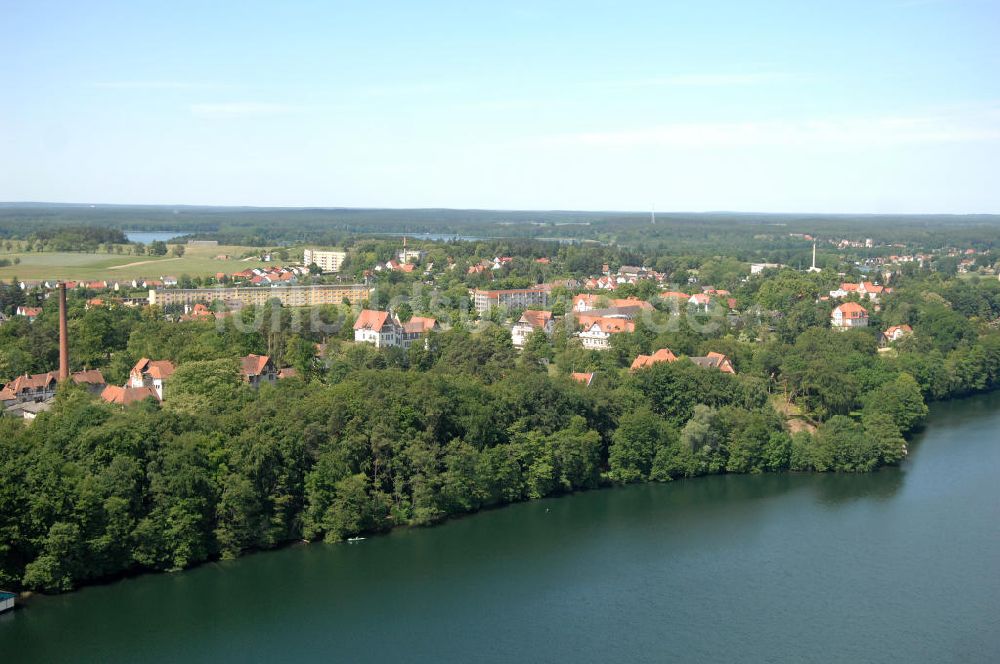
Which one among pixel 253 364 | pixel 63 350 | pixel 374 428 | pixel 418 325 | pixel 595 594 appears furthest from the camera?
pixel 418 325

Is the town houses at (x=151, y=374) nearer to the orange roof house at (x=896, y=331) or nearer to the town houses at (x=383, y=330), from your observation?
the town houses at (x=383, y=330)

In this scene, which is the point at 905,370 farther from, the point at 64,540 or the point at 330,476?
the point at 64,540

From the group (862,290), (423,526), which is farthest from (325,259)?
(423,526)

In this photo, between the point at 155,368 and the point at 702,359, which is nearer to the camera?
the point at 155,368

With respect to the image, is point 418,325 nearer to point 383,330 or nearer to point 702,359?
point 383,330

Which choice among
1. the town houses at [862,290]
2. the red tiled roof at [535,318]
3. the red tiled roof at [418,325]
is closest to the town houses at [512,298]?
the red tiled roof at [535,318]

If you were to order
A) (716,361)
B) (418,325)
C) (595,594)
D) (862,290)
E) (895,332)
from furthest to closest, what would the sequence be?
(862,290) → (895,332) → (418,325) → (716,361) → (595,594)
